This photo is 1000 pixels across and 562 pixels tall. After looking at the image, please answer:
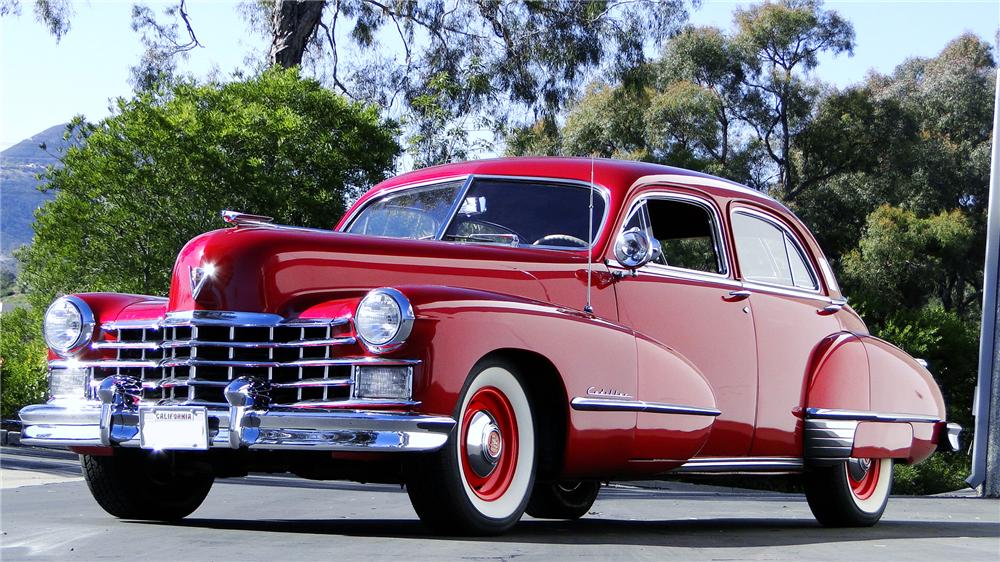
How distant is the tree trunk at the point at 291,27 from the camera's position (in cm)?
2170

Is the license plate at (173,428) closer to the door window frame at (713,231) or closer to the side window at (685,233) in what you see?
the door window frame at (713,231)

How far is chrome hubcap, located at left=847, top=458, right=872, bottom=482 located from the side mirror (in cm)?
266

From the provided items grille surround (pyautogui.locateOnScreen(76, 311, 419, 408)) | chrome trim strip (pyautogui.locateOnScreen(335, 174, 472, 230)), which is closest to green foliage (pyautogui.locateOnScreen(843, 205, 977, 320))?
chrome trim strip (pyautogui.locateOnScreen(335, 174, 472, 230))

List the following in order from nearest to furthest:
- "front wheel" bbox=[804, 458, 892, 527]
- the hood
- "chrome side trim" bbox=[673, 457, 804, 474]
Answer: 1. the hood
2. "chrome side trim" bbox=[673, 457, 804, 474]
3. "front wheel" bbox=[804, 458, 892, 527]

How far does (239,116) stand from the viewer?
1897 cm

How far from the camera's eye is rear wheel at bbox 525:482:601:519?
27.9 feet

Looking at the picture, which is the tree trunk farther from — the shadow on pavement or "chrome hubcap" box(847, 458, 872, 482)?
"chrome hubcap" box(847, 458, 872, 482)

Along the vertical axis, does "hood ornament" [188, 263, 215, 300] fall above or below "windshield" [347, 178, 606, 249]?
below

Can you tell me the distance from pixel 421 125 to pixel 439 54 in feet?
10.2

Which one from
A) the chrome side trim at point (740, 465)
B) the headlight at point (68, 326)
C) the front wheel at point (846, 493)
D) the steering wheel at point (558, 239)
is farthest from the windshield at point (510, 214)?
the front wheel at point (846, 493)

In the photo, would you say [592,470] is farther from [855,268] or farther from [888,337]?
[855,268]

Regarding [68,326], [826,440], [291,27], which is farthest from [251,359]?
[291,27]

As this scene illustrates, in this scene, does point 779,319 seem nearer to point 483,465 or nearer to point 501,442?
point 501,442

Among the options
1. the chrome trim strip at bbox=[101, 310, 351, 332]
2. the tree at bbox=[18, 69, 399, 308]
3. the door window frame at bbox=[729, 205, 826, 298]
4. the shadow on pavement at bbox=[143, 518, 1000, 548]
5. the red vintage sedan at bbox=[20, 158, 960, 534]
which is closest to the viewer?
the red vintage sedan at bbox=[20, 158, 960, 534]
